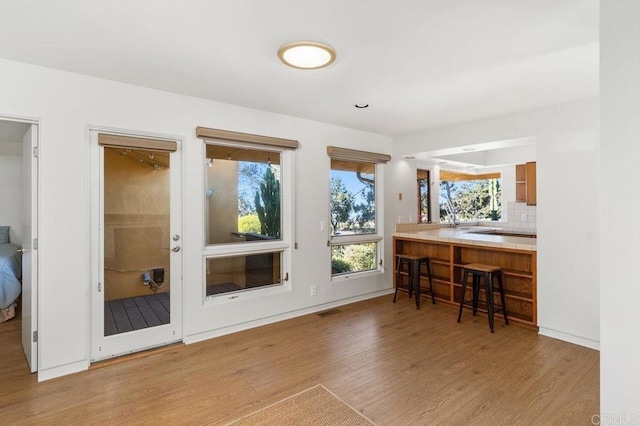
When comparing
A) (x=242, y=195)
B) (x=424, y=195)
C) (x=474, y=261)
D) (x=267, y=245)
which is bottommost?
(x=474, y=261)

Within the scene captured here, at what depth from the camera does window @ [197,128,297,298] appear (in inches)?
137

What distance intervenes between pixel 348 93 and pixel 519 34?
148 centimetres

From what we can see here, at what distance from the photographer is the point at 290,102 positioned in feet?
11.3

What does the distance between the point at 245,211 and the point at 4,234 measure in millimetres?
4079

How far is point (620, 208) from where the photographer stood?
1.38 m

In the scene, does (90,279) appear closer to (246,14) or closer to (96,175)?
(96,175)

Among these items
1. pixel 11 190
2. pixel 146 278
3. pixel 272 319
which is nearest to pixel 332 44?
pixel 146 278

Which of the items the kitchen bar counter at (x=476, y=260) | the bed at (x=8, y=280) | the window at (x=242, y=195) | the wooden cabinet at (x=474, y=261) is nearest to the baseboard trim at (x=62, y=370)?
the window at (x=242, y=195)

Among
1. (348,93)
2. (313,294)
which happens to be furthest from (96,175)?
(313,294)

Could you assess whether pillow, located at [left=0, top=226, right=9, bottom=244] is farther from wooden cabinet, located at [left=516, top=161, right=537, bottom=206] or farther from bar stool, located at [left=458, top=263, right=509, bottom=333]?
wooden cabinet, located at [left=516, top=161, right=537, bottom=206]

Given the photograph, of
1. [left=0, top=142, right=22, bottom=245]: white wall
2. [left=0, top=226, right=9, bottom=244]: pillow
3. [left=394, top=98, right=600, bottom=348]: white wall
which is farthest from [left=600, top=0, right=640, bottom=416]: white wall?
[left=0, top=226, right=9, bottom=244]: pillow

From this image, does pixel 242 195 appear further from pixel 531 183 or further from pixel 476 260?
pixel 531 183

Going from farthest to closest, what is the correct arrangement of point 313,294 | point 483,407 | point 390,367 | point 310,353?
point 313,294, point 310,353, point 390,367, point 483,407

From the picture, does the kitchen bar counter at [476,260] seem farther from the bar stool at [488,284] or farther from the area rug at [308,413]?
the area rug at [308,413]
